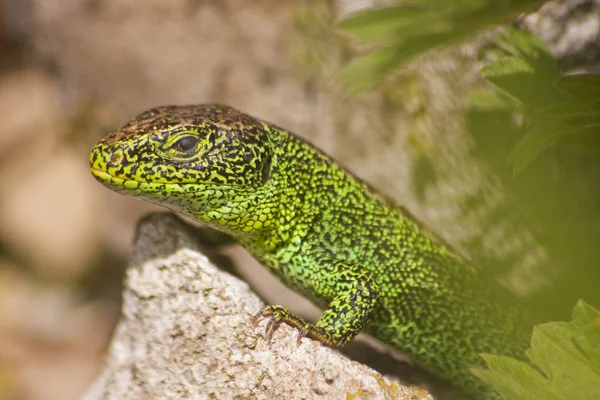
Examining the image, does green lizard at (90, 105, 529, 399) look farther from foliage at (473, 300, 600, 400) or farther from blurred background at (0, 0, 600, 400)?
foliage at (473, 300, 600, 400)

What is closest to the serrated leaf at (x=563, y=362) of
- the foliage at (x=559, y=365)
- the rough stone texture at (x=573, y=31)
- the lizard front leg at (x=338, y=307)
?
the foliage at (x=559, y=365)

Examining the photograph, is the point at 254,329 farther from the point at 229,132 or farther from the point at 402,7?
the point at 402,7

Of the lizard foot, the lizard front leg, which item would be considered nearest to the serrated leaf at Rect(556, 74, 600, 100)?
the lizard front leg

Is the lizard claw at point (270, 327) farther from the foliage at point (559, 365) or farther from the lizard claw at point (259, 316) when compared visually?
the foliage at point (559, 365)

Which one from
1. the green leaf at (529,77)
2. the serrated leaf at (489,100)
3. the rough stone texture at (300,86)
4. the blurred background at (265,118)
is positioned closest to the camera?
the green leaf at (529,77)

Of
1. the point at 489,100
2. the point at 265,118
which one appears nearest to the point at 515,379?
the point at 489,100

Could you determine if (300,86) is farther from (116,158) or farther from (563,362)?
(563,362)

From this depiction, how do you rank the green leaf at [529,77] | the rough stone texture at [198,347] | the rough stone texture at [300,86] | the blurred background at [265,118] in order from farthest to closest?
1. the rough stone texture at [300,86]
2. the blurred background at [265,118]
3. the rough stone texture at [198,347]
4. the green leaf at [529,77]
